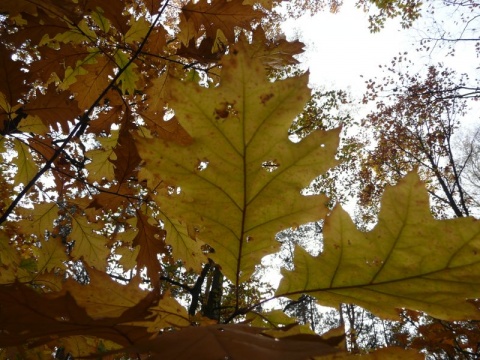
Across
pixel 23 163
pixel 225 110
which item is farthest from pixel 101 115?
pixel 225 110

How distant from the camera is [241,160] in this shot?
792 millimetres

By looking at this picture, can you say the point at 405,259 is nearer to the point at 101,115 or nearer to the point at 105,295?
the point at 105,295

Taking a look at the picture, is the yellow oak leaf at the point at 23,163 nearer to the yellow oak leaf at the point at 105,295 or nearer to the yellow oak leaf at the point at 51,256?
the yellow oak leaf at the point at 51,256

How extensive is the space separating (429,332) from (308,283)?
4.57 metres

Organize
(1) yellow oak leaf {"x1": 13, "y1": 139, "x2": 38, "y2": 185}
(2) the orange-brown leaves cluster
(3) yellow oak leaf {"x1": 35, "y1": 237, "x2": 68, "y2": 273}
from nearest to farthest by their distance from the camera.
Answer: (2) the orange-brown leaves cluster
(1) yellow oak leaf {"x1": 13, "y1": 139, "x2": 38, "y2": 185}
(3) yellow oak leaf {"x1": 35, "y1": 237, "x2": 68, "y2": 273}

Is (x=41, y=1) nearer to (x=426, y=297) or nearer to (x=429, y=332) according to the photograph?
(x=426, y=297)

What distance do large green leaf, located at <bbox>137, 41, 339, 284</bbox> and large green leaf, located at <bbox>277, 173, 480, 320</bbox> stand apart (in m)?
0.11

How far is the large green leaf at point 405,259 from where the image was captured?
27.3 inches

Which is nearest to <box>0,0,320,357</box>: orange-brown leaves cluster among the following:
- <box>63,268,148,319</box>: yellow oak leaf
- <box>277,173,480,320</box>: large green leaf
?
<box>63,268,148,319</box>: yellow oak leaf

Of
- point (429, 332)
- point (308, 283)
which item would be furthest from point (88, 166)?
point (429, 332)

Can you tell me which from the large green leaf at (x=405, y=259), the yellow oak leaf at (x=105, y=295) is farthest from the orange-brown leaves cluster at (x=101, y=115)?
the large green leaf at (x=405, y=259)

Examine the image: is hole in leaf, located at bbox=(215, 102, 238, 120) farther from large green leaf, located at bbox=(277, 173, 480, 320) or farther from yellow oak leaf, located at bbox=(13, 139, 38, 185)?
yellow oak leaf, located at bbox=(13, 139, 38, 185)

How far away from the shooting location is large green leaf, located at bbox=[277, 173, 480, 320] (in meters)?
0.69

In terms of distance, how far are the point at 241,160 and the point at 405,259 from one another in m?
0.40
